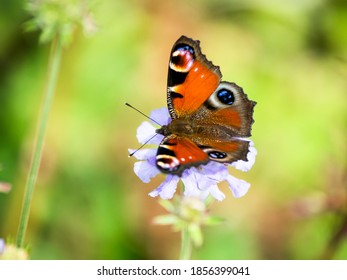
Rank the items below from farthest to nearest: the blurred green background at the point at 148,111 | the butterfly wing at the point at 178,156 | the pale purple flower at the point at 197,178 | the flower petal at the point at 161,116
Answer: the blurred green background at the point at 148,111
the flower petal at the point at 161,116
the pale purple flower at the point at 197,178
the butterfly wing at the point at 178,156

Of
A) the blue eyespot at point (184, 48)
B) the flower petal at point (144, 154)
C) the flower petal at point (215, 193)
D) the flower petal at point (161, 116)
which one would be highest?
the blue eyespot at point (184, 48)

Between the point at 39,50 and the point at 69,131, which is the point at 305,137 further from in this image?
the point at 39,50

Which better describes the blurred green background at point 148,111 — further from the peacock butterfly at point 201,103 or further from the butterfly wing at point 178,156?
the butterfly wing at point 178,156

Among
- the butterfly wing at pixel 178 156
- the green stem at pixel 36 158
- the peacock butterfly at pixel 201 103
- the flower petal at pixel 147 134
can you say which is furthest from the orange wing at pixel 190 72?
the green stem at pixel 36 158

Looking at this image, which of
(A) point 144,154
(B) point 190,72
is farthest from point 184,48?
(A) point 144,154

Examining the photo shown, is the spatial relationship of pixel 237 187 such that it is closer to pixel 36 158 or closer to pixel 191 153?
pixel 191 153
